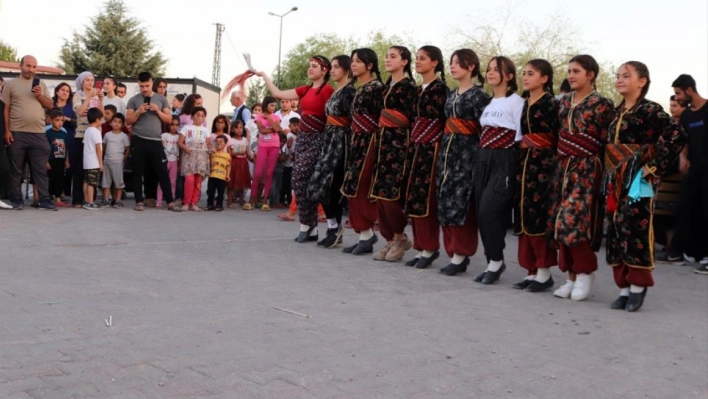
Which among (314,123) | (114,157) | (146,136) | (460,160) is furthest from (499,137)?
(114,157)

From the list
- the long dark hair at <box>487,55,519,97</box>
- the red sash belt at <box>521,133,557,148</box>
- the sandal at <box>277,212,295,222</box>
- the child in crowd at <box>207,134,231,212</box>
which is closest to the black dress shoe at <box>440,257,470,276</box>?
the red sash belt at <box>521,133,557,148</box>

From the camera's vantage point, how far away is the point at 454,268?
27.3 ft

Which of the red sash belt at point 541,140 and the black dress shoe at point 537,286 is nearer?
Result: the red sash belt at point 541,140

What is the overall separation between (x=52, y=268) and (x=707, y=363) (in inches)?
200

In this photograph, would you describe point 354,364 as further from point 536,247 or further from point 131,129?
point 131,129

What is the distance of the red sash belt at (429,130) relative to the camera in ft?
27.7

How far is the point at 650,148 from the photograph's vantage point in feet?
22.2

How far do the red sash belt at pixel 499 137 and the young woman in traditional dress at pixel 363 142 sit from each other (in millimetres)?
1502

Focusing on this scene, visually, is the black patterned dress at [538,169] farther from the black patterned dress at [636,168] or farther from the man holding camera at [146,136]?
the man holding camera at [146,136]

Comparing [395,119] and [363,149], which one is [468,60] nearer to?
[395,119]

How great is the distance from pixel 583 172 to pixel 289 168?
8.68 meters

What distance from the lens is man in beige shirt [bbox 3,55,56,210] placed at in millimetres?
12352

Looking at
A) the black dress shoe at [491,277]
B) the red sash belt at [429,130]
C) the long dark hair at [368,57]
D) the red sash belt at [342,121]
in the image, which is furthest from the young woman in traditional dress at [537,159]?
the red sash belt at [342,121]

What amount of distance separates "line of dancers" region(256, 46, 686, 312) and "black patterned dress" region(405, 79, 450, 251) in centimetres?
1
